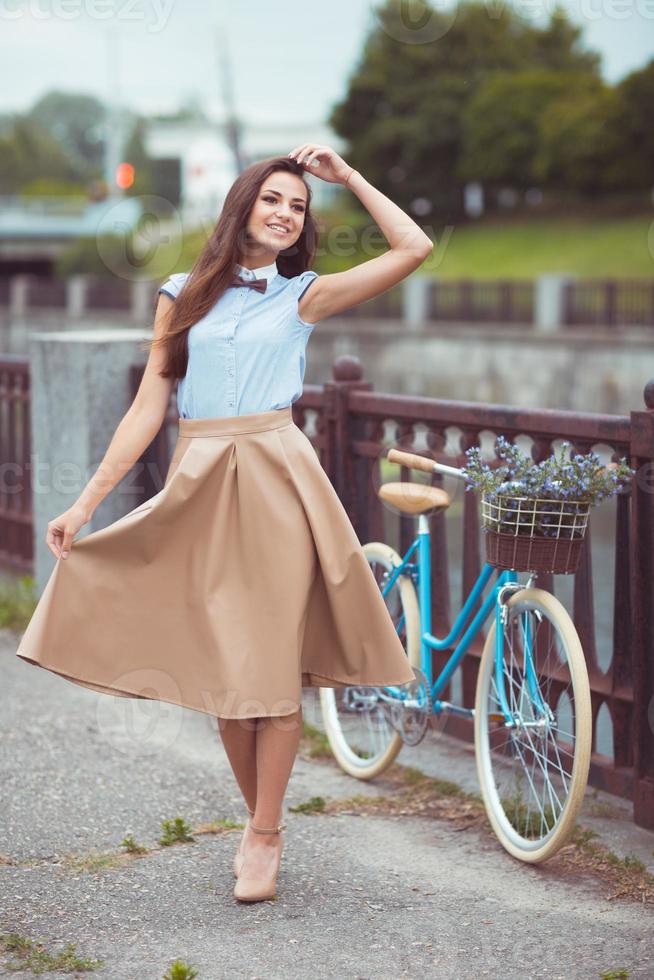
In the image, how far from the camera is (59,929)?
361 cm

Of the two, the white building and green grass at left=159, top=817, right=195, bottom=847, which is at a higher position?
the white building

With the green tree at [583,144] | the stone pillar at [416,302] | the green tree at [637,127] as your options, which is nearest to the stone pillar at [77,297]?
the stone pillar at [416,302]

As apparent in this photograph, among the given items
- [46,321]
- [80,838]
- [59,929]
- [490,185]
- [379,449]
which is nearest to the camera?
[59,929]

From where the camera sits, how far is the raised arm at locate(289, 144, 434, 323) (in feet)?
12.3

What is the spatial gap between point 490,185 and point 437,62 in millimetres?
6817

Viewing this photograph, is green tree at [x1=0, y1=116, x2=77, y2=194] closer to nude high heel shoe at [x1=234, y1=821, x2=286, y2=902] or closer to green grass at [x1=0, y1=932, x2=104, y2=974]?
nude high heel shoe at [x1=234, y1=821, x2=286, y2=902]

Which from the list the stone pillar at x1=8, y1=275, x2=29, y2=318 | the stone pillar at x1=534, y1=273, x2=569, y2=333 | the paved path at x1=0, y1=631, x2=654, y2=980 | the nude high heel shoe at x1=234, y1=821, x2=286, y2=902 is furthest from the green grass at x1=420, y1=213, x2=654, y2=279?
the nude high heel shoe at x1=234, y1=821, x2=286, y2=902

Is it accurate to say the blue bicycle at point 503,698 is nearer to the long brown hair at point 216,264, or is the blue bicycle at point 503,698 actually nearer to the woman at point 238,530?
the woman at point 238,530

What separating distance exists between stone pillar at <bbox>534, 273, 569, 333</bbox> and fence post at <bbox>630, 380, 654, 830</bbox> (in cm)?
2254

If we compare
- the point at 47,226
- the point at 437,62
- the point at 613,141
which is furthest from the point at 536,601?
the point at 47,226

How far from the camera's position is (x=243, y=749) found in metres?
3.88

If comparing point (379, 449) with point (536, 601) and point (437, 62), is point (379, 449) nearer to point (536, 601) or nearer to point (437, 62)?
point (536, 601)

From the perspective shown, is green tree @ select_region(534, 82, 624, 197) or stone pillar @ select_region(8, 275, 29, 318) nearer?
stone pillar @ select_region(8, 275, 29, 318)

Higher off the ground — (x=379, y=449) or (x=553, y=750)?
(x=379, y=449)
